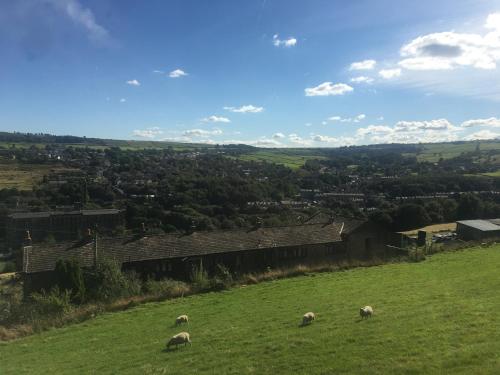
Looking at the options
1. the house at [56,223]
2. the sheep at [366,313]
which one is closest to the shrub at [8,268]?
Result: the house at [56,223]

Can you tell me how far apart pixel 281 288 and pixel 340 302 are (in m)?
5.63

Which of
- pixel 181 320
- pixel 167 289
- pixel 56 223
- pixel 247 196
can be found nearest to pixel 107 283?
pixel 167 289

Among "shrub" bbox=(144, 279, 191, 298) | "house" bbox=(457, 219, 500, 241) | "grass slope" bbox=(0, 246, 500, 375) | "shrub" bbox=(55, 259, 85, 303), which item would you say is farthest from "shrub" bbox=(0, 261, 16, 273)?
"house" bbox=(457, 219, 500, 241)

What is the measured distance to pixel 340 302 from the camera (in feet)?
54.7

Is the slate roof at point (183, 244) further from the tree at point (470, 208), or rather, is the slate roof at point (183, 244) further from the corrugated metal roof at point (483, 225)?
the tree at point (470, 208)

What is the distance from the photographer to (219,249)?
36.0 m

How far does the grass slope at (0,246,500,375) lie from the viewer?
943 centimetres

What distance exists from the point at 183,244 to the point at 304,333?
2451 cm

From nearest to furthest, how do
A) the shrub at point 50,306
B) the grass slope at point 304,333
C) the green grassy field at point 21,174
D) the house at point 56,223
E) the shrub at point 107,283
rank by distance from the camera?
the grass slope at point 304,333
the shrub at point 50,306
the shrub at point 107,283
the house at point 56,223
the green grassy field at point 21,174

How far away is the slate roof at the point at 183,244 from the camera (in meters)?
32.4

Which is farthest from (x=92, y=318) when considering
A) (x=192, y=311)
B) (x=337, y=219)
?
(x=337, y=219)

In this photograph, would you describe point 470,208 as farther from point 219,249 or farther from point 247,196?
point 219,249

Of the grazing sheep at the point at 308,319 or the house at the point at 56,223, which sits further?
the house at the point at 56,223

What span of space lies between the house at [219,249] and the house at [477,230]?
19074 millimetres
